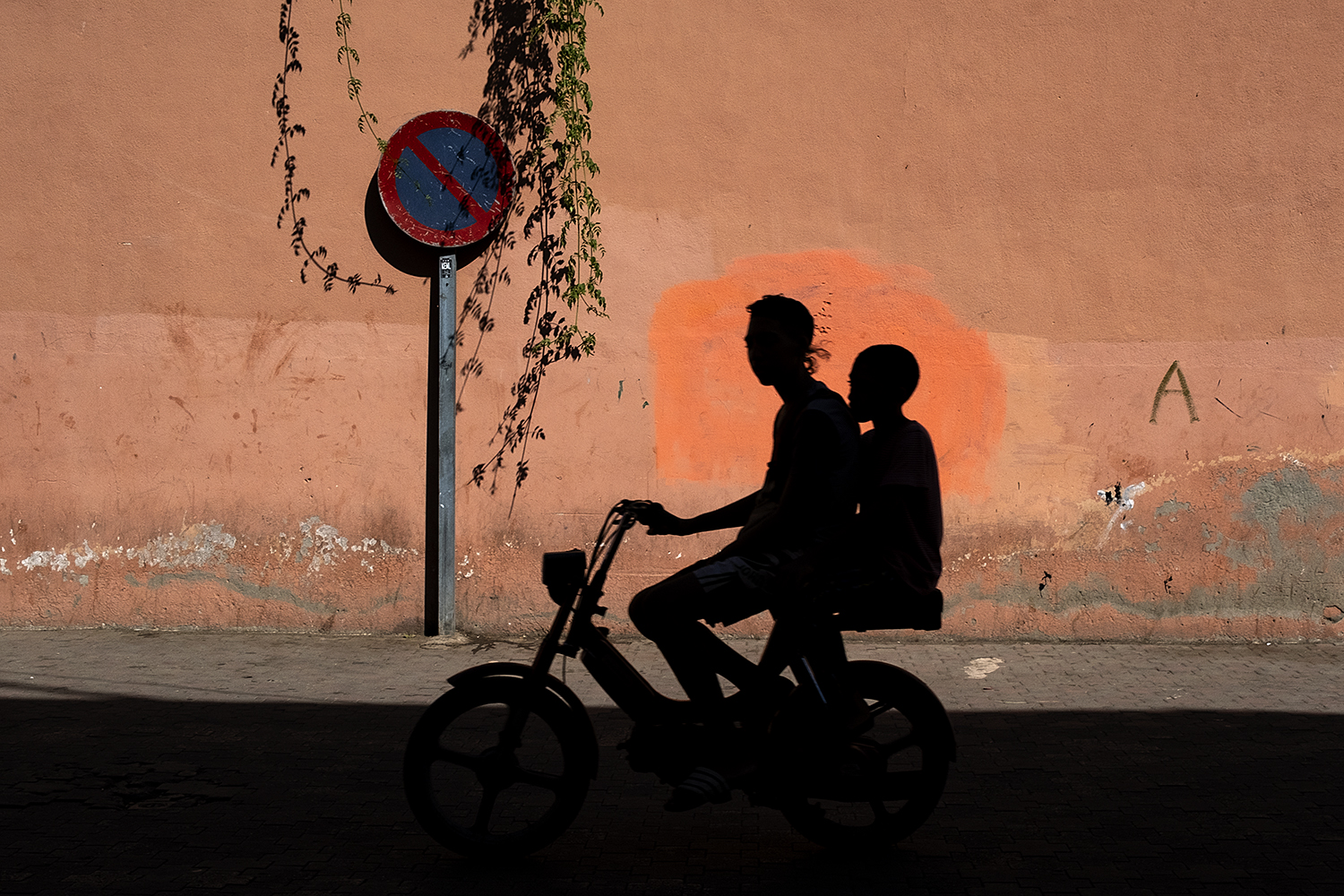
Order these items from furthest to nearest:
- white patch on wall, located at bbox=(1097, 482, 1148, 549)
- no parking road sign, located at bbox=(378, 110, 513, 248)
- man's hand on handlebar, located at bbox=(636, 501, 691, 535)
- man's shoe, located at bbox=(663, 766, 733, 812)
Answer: white patch on wall, located at bbox=(1097, 482, 1148, 549) → no parking road sign, located at bbox=(378, 110, 513, 248) → man's hand on handlebar, located at bbox=(636, 501, 691, 535) → man's shoe, located at bbox=(663, 766, 733, 812)

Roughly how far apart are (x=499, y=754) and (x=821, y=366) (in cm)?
383

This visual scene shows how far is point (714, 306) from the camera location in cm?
687

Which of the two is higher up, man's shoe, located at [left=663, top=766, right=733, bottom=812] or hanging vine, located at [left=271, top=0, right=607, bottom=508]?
hanging vine, located at [left=271, top=0, right=607, bottom=508]

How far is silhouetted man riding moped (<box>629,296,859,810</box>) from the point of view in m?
3.44

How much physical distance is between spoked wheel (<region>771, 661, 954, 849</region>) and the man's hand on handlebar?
615mm

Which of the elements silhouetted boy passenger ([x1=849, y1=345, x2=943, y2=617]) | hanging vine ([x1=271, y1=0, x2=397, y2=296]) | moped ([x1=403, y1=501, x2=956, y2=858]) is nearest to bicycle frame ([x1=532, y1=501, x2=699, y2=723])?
moped ([x1=403, y1=501, x2=956, y2=858])

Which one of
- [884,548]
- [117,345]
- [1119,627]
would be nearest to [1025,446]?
[1119,627]

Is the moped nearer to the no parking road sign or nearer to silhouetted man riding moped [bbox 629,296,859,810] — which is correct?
silhouetted man riding moped [bbox 629,296,859,810]

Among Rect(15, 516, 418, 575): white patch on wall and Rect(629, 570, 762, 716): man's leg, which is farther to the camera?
Rect(15, 516, 418, 575): white patch on wall

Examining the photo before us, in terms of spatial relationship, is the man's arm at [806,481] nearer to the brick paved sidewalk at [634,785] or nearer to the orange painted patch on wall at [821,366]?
the brick paved sidewalk at [634,785]

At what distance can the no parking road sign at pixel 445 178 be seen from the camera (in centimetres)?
669

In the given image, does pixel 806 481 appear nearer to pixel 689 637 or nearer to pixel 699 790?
pixel 689 637

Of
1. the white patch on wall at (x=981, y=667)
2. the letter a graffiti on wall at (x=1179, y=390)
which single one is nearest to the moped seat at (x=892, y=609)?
the white patch on wall at (x=981, y=667)

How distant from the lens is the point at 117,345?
6926mm
